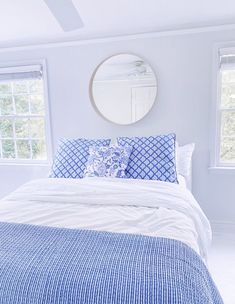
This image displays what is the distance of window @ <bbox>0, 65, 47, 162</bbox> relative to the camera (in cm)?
324

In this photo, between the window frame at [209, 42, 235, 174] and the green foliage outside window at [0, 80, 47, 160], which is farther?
the green foliage outside window at [0, 80, 47, 160]

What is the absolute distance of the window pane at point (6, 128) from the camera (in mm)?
3477

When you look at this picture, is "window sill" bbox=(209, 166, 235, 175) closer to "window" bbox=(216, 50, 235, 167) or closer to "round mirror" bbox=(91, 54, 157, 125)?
"window" bbox=(216, 50, 235, 167)

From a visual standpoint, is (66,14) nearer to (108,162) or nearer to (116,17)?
(116,17)

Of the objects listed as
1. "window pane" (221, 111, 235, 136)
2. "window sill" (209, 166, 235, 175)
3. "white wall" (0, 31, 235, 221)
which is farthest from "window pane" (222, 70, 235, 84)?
"window sill" (209, 166, 235, 175)

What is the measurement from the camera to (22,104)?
3.39 m

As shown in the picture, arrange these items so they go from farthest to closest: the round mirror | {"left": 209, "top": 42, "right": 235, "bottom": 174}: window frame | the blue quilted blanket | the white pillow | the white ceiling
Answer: the round mirror
{"left": 209, "top": 42, "right": 235, "bottom": 174}: window frame
the white pillow
the white ceiling
the blue quilted blanket

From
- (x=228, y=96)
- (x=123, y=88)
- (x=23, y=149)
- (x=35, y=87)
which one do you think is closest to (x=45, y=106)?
(x=35, y=87)

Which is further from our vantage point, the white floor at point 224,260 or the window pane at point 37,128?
the window pane at point 37,128

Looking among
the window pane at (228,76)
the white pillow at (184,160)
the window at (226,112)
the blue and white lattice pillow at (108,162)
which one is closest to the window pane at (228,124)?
the window at (226,112)

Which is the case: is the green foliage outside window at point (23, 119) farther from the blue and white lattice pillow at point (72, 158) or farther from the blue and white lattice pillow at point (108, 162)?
the blue and white lattice pillow at point (108, 162)

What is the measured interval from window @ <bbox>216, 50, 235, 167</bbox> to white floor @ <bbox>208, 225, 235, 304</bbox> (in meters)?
0.70

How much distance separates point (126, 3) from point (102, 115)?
1.11 m

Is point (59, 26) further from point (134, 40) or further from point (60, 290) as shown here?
point (60, 290)
